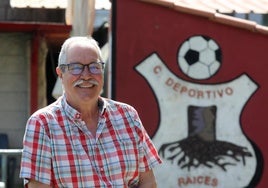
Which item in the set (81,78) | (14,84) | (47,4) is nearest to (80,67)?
(81,78)

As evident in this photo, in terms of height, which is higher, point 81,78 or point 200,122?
point 81,78

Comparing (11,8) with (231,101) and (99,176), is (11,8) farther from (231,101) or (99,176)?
(99,176)

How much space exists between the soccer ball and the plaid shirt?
4.17 m

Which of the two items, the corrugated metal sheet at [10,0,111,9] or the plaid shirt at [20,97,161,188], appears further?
the corrugated metal sheet at [10,0,111,9]

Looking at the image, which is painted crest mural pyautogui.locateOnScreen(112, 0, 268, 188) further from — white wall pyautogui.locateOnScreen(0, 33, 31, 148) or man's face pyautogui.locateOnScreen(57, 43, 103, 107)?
man's face pyautogui.locateOnScreen(57, 43, 103, 107)

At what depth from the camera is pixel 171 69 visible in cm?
799

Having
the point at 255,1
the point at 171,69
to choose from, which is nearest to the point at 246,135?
the point at 171,69

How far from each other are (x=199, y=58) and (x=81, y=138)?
443cm

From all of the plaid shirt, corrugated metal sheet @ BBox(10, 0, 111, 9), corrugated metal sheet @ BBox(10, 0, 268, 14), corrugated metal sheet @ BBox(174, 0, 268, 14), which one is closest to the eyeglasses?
the plaid shirt

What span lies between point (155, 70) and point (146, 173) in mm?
4117

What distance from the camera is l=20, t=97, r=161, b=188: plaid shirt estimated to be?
3.62 m

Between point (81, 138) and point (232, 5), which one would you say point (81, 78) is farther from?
point (232, 5)

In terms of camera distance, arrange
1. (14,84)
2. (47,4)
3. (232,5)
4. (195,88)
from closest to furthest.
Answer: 1. (195,88)
2. (14,84)
3. (232,5)
4. (47,4)

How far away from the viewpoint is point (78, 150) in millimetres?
3648
